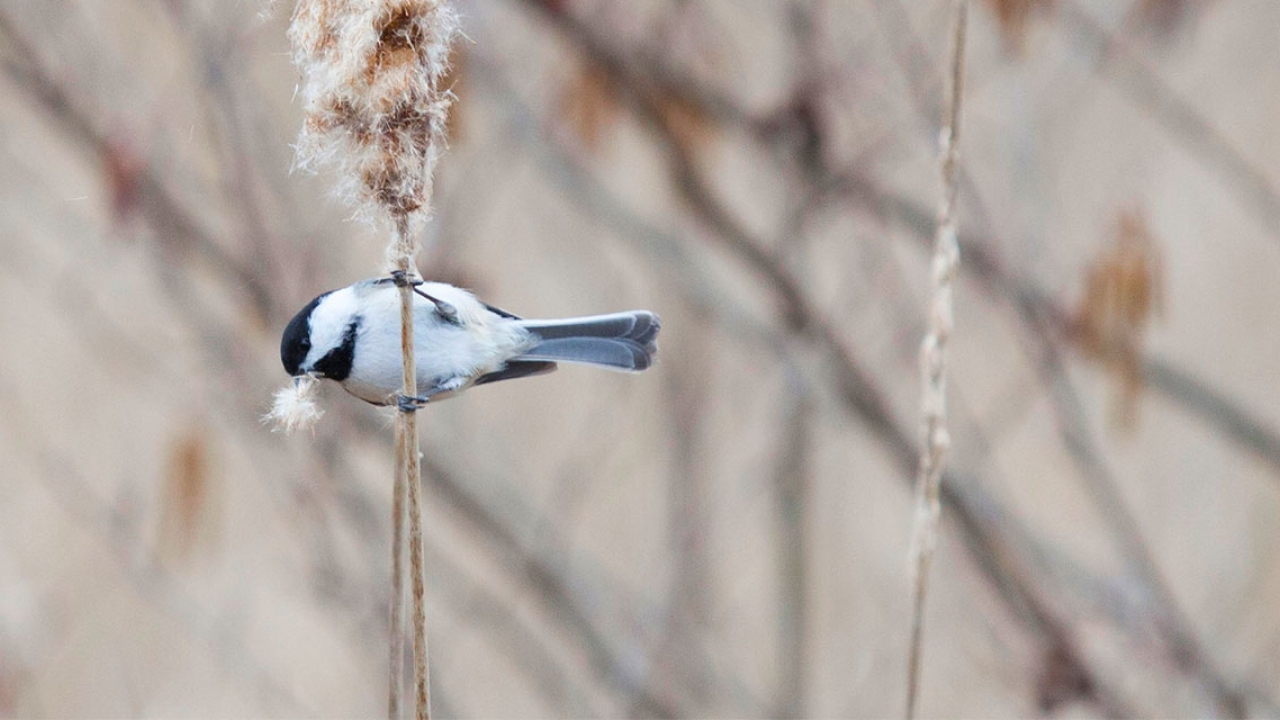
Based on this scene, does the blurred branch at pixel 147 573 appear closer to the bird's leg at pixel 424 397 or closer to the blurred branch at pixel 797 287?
the blurred branch at pixel 797 287

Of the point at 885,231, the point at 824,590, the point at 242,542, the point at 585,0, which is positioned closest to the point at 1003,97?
the point at 885,231

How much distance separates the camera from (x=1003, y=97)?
2051mm

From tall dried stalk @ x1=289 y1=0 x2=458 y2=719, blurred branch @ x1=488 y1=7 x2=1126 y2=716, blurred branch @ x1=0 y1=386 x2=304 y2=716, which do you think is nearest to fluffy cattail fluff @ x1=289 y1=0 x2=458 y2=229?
tall dried stalk @ x1=289 y1=0 x2=458 y2=719

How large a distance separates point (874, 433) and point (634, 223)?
0.48 metres

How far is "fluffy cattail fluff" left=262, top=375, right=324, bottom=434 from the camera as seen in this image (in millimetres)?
510

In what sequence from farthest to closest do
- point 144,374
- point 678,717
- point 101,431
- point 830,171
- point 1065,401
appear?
1. point 101,431
2. point 144,374
3. point 678,717
4. point 830,171
5. point 1065,401

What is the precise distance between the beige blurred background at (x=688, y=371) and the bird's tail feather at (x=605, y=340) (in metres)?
0.52

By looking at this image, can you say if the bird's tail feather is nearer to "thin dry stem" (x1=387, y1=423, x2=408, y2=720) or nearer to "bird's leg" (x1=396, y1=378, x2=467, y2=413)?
"bird's leg" (x1=396, y1=378, x2=467, y2=413)

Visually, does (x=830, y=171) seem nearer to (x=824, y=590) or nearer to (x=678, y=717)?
(x=678, y=717)

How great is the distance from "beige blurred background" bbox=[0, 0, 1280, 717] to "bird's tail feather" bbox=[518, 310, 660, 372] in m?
0.52

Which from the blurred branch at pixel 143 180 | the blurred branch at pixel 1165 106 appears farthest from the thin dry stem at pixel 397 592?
the blurred branch at pixel 1165 106

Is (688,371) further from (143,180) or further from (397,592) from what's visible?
Result: (397,592)

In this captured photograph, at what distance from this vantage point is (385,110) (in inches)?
18.3

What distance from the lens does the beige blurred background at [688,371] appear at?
4.97 ft
